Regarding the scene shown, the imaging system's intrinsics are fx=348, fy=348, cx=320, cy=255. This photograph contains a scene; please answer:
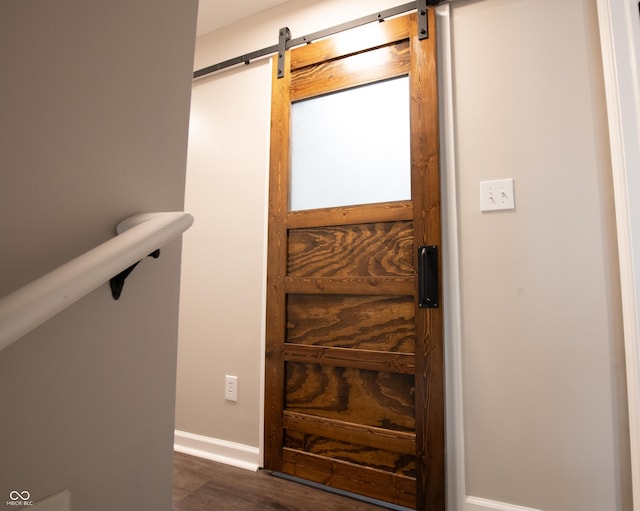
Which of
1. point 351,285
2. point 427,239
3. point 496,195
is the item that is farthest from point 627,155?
point 351,285

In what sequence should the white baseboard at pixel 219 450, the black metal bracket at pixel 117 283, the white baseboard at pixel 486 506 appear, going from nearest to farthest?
the black metal bracket at pixel 117 283
the white baseboard at pixel 486 506
the white baseboard at pixel 219 450

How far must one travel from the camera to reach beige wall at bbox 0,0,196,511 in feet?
1.56

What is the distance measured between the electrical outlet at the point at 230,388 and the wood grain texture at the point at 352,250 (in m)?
0.64

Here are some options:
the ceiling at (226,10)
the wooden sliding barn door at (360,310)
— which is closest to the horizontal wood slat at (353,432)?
the wooden sliding barn door at (360,310)

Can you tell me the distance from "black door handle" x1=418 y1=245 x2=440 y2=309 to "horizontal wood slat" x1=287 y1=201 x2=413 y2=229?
177 mm

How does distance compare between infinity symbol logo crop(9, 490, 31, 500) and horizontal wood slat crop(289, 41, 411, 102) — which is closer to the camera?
infinity symbol logo crop(9, 490, 31, 500)

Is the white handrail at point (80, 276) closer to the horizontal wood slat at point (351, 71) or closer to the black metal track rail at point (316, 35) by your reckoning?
the horizontal wood slat at point (351, 71)

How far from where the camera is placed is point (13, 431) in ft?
1.52

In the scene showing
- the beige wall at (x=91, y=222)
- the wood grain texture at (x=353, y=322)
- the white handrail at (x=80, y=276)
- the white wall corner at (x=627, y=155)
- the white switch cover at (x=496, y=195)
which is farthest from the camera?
the wood grain texture at (x=353, y=322)

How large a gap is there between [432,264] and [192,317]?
1.34 m

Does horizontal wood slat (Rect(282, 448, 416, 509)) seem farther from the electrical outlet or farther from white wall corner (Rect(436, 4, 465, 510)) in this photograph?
the electrical outlet

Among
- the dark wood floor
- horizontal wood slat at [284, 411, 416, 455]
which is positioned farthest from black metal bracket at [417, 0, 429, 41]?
the dark wood floor

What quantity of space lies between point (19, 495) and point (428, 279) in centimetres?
130

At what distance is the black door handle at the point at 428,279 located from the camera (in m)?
1.42
